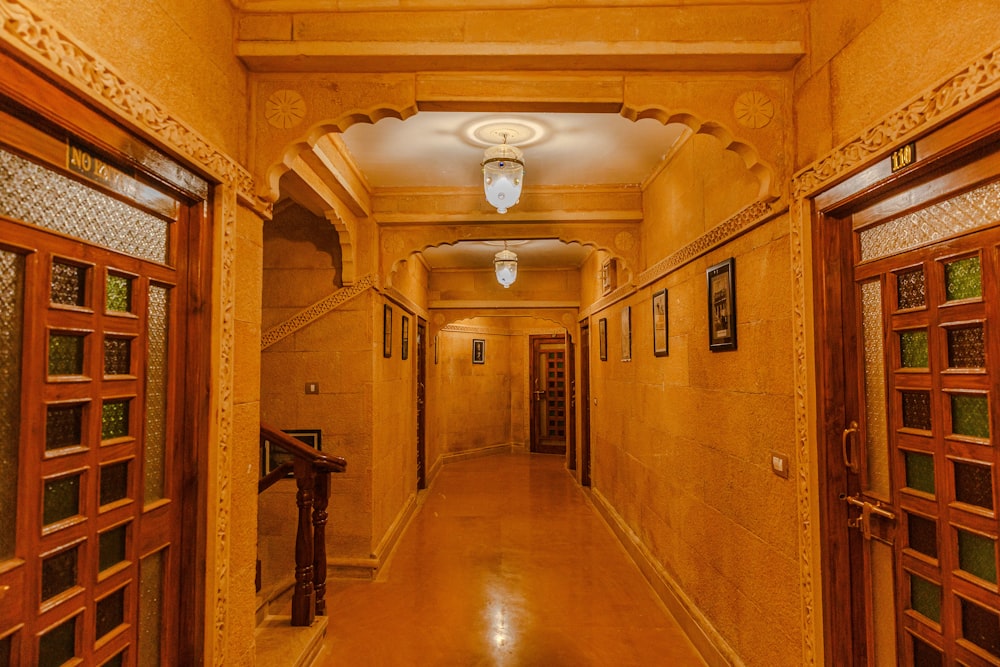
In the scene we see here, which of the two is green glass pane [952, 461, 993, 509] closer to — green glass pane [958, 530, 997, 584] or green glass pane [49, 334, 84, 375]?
green glass pane [958, 530, 997, 584]

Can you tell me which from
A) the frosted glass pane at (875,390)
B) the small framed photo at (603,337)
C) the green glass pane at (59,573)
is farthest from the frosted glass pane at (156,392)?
the small framed photo at (603,337)

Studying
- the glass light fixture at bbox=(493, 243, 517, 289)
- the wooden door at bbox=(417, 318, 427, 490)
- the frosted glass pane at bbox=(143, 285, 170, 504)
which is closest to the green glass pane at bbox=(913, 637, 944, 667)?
the frosted glass pane at bbox=(143, 285, 170, 504)

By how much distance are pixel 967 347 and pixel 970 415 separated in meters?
0.16

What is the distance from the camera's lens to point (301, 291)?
4.18m

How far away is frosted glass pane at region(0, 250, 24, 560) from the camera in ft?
3.84

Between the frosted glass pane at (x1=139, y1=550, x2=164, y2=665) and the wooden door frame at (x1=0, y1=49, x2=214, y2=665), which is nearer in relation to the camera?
the frosted glass pane at (x1=139, y1=550, x2=164, y2=665)

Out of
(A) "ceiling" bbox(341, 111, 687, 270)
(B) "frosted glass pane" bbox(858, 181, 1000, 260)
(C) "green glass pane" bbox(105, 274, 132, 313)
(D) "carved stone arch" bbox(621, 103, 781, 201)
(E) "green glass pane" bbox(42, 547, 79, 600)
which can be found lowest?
(E) "green glass pane" bbox(42, 547, 79, 600)

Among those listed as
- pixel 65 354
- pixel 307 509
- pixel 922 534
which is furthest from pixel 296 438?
pixel 922 534

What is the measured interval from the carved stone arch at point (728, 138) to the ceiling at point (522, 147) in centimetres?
90

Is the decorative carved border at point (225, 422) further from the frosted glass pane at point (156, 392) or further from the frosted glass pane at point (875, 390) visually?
the frosted glass pane at point (875, 390)

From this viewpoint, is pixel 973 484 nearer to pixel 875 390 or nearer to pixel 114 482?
pixel 875 390

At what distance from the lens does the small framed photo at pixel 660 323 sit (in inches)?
142

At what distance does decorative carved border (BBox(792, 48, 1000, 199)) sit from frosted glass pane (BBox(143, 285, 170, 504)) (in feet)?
6.68

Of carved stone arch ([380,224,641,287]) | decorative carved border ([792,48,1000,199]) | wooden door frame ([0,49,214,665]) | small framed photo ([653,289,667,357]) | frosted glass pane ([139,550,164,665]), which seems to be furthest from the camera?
carved stone arch ([380,224,641,287])
